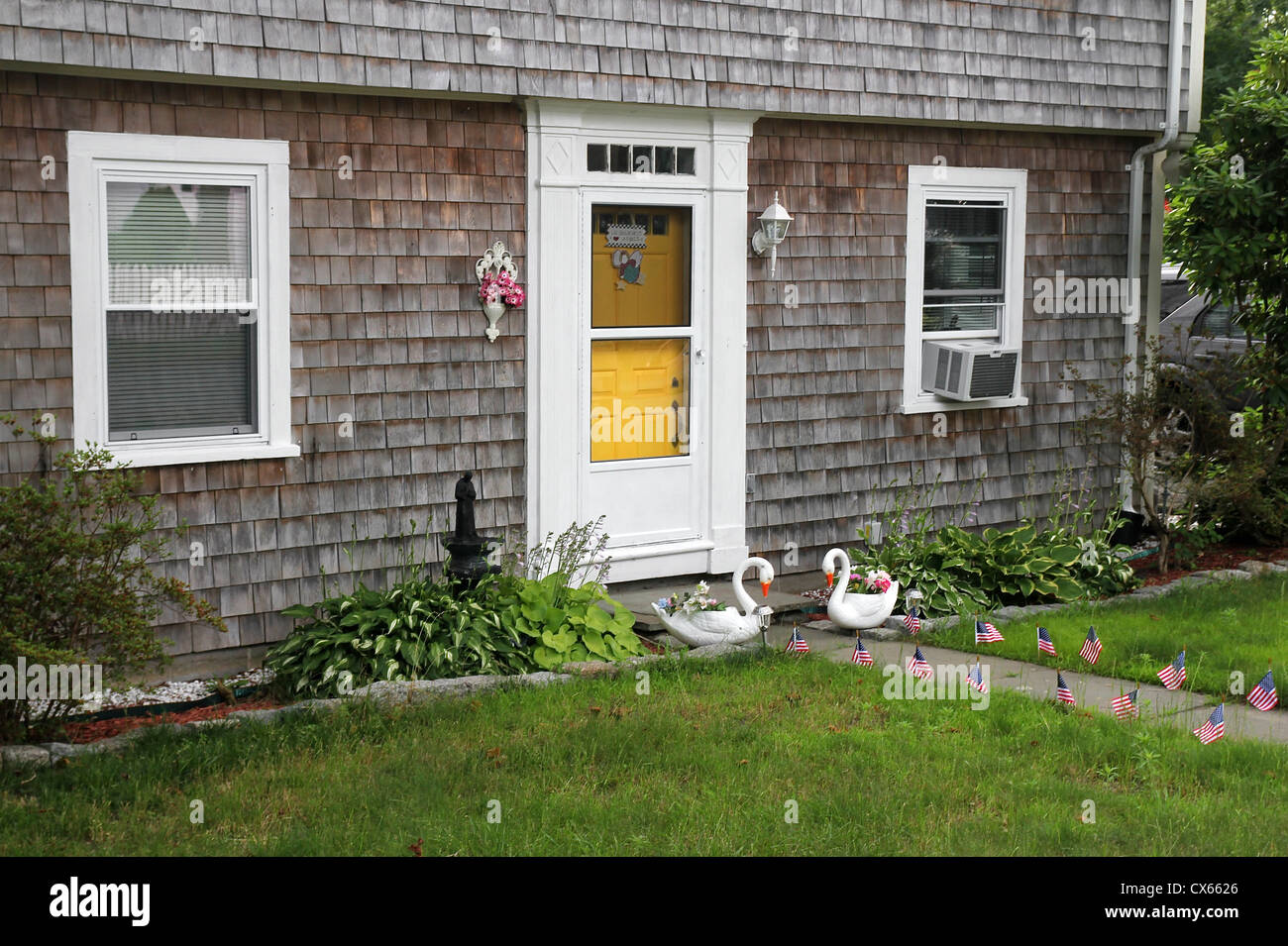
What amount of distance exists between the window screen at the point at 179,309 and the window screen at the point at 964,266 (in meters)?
4.69

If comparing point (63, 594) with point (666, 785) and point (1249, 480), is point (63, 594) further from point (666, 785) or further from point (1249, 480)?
point (1249, 480)

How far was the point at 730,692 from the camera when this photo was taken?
6.77 m

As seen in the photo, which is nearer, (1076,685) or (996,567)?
(1076,685)

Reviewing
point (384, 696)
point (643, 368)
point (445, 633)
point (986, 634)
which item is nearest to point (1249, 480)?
point (986, 634)

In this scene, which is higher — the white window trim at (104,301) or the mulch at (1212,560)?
the white window trim at (104,301)

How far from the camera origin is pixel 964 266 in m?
10.2

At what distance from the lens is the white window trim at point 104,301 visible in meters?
6.83

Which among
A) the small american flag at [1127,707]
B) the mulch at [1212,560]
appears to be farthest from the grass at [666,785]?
the mulch at [1212,560]

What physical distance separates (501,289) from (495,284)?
5 cm

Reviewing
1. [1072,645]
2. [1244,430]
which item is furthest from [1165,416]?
[1072,645]

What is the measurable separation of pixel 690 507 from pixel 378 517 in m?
2.04

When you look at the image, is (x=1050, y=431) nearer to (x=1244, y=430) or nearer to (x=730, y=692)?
(x=1244, y=430)

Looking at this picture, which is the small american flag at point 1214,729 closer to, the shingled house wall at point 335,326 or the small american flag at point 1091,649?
the small american flag at point 1091,649
